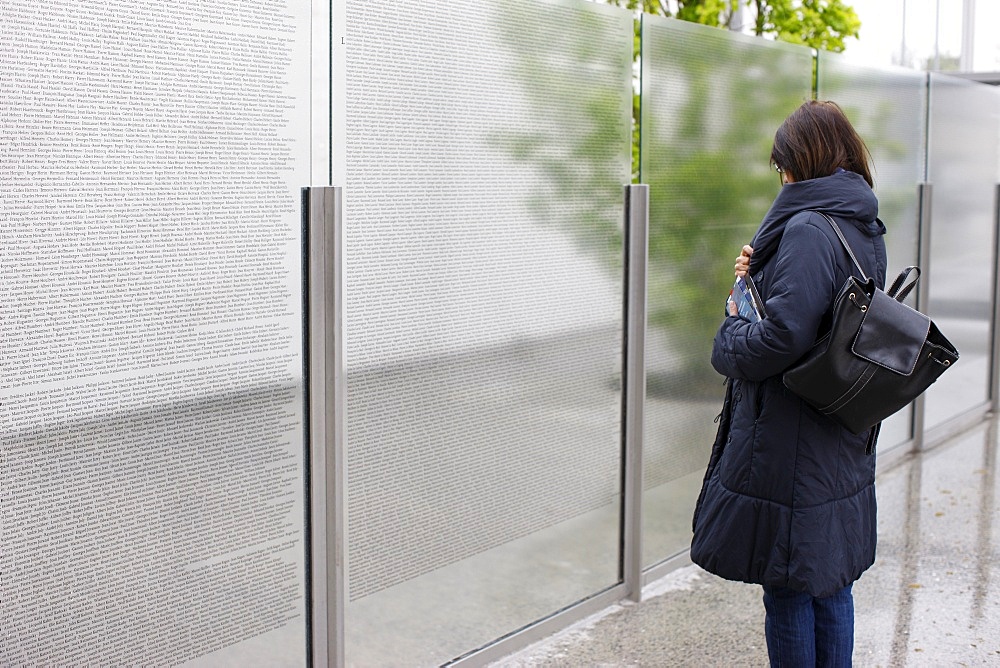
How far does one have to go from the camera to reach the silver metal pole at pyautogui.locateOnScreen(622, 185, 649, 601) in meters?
4.58

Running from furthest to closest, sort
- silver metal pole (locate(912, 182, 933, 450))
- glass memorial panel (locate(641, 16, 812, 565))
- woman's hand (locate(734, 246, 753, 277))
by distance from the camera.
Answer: silver metal pole (locate(912, 182, 933, 450)) < glass memorial panel (locate(641, 16, 812, 565)) < woman's hand (locate(734, 246, 753, 277))

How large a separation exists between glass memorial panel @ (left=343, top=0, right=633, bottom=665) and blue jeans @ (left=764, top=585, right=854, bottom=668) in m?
1.07

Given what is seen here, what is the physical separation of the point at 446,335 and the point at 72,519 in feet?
4.51

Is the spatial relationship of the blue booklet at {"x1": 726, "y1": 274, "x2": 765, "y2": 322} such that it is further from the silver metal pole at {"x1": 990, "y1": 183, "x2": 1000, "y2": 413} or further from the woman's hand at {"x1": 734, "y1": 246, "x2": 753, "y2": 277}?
the silver metal pole at {"x1": 990, "y1": 183, "x2": 1000, "y2": 413}

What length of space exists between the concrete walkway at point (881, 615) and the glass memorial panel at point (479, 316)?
8.3 inches

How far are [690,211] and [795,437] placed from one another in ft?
6.25

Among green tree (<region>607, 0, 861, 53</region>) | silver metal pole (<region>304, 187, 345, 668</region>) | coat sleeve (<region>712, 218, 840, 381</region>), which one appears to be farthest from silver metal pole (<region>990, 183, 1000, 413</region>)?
silver metal pole (<region>304, 187, 345, 668</region>)

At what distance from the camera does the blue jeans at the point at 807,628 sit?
334 centimetres

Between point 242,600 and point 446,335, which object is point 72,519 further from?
point 446,335

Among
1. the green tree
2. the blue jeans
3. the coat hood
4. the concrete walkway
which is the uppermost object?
the green tree

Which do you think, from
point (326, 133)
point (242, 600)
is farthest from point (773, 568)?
point (326, 133)

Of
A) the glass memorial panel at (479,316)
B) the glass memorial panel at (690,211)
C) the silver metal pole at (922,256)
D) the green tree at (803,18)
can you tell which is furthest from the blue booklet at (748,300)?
the green tree at (803,18)

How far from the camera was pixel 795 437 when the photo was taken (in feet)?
10.6

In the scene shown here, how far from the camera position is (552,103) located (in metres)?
4.14
